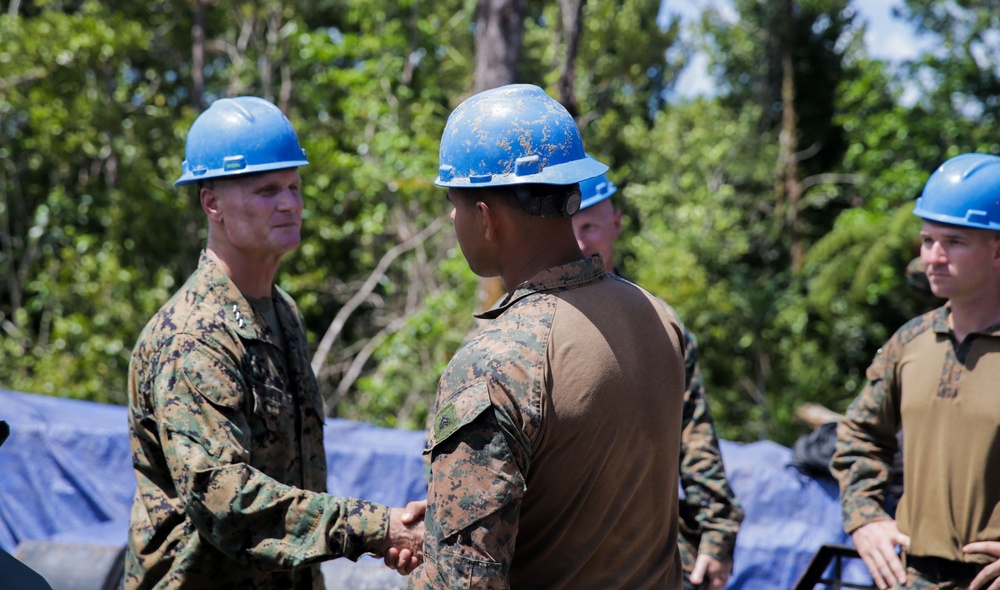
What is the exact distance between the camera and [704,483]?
3182 mm

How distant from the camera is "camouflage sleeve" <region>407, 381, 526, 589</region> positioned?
5.60 feet

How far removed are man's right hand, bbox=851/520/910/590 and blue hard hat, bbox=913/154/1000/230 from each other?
1.06 meters

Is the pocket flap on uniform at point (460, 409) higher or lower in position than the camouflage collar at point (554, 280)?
lower

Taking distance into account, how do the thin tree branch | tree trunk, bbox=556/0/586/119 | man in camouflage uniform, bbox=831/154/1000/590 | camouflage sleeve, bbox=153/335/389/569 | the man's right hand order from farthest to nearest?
the thin tree branch < tree trunk, bbox=556/0/586/119 < the man's right hand < man in camouflage uniform, bbox=831/154/1000/590 < camouflage sleeve, bbox=153/335/389/569

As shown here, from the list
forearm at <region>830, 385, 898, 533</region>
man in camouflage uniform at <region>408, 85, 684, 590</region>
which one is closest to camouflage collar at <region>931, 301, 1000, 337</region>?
forearm at <region>830, 385, 898, 533</region>

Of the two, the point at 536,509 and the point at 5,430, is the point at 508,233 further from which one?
the point at 5,430

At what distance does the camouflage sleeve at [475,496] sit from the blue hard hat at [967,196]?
1.97m

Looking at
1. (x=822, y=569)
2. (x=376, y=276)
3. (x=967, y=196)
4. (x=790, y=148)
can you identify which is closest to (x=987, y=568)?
(x=822, y=569)

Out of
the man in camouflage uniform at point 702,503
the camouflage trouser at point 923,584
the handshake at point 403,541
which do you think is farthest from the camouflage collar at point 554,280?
the camouflage trouser at point 923,584

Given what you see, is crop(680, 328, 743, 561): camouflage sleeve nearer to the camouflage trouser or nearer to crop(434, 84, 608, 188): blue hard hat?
the camouflage trouser

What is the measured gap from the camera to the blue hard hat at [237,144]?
9.25 ft

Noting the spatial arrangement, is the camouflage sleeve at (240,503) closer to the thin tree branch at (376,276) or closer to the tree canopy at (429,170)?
the tree canopy at (429,170)

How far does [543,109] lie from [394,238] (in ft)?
30.9

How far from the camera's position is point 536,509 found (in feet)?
6.04
